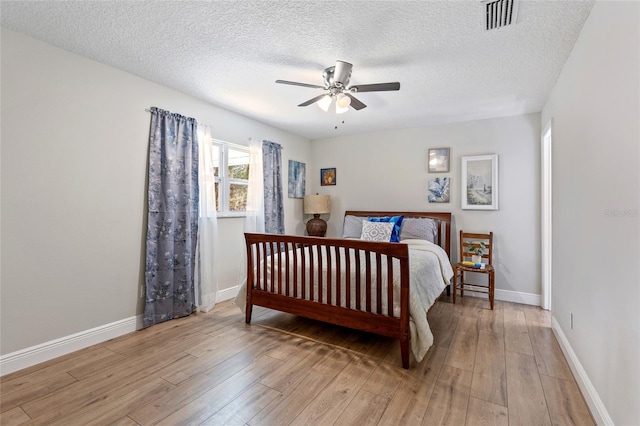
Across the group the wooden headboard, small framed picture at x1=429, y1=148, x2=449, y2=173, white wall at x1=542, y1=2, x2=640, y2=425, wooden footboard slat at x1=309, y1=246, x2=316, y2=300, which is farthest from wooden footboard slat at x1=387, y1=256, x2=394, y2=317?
small framed picture at x1=429, y1=148, x2=449, y2=173

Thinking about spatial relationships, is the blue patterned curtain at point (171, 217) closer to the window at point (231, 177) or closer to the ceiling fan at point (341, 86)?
the window at point (231, 177)

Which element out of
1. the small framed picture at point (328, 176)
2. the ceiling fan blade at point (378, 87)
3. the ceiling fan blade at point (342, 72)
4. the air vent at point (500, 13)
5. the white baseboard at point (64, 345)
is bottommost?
the white baseboard at point (64, 345)

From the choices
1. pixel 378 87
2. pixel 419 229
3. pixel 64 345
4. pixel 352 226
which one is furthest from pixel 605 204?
pixel 64 345

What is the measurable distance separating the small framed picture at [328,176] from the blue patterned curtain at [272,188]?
951 mm

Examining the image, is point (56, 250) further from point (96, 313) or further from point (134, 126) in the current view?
point (134, 126)

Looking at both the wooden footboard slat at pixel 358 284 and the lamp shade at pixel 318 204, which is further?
the lamp shade at pixel 318 204

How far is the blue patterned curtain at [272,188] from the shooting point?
415 centimetres

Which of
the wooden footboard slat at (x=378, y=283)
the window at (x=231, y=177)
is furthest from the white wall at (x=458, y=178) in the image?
the wooden footboard slat at (x=378, y=283)

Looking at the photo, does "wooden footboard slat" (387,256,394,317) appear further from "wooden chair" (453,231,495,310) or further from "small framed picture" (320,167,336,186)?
"small framed picture" (320,167,336,186)

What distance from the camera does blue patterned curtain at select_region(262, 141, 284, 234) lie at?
13.6 feet

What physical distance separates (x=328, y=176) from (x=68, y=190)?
3.54 meters

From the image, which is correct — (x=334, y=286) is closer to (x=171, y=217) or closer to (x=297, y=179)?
(x=171, y=217)

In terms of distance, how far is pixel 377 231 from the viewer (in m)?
3.79

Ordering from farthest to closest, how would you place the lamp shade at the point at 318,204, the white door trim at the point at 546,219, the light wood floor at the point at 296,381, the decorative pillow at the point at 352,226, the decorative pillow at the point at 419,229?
the lamp shade at the point at 318,204
the decorative pillow at the point at 352,226
the decorative pillow at the point at 419,229
the white door trim at the point at 546,219
the light wood floor at the point at 296,381
